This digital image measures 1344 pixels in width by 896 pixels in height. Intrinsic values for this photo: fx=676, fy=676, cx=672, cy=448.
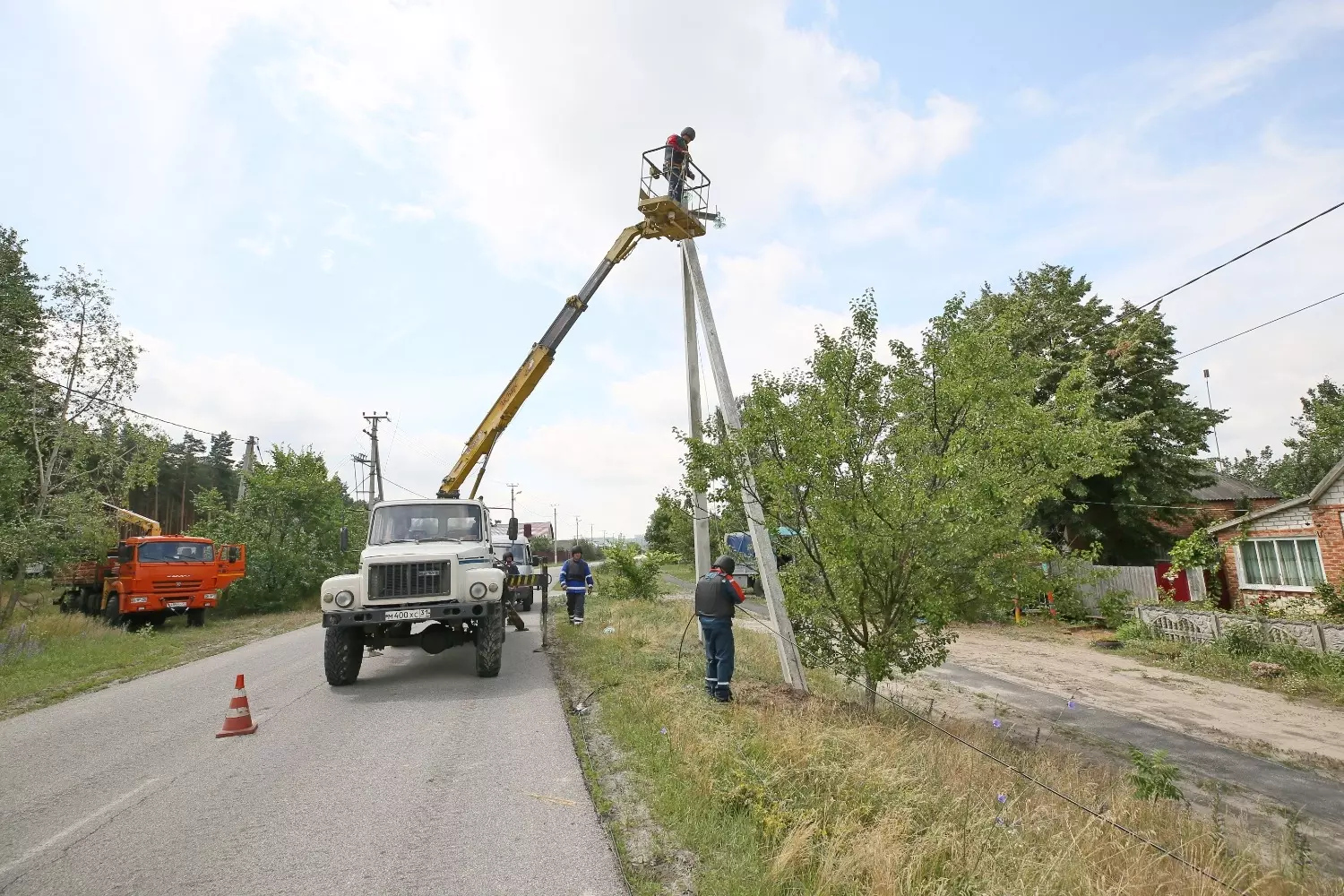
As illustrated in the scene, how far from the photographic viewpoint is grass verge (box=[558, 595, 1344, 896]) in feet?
11.3

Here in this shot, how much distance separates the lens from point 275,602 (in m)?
22.5

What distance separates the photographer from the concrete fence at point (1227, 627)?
1188 cm

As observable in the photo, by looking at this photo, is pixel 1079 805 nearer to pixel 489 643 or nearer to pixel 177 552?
pixel 489 643

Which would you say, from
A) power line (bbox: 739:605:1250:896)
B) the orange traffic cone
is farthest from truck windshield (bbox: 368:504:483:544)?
power line (bbox: 739:605:1250:896)

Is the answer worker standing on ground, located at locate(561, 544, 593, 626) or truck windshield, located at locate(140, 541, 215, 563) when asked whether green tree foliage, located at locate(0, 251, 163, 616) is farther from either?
worker standing on ground, located at locate(561, 544, 593, 626)

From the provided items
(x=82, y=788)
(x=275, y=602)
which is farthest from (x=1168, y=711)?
(x=275, y=602)

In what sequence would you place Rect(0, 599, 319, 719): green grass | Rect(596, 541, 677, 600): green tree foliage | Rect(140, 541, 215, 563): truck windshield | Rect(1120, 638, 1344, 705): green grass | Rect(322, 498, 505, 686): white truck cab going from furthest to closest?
Rect(596, 541, 677, 600): green tree foliage → Rect(140, 541, 215, 563): truck windshield → Rect(1120, 638, 1344, 705): green grass → Rect(0, 599, 319, 719): green grass → Rect(322, 498, 505, 686): white truck cab

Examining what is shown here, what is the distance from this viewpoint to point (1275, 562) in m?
16.3

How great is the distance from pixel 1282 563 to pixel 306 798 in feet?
67.7

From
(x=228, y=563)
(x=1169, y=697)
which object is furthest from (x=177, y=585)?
(x=1169, y=697)

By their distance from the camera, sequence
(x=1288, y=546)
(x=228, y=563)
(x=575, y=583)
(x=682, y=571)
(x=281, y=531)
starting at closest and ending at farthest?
1. (x=575, y=583)
2. (x=1288, y=546)
3. (x=228, y=563)
4. (x=281, y=531)
5. (x=682, y=571)

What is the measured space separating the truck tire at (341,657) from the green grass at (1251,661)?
46.4 ft

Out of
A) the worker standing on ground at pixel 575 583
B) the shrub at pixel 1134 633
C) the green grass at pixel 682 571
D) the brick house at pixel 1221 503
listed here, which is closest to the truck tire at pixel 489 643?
the worker standing on ground at pixel 575 583

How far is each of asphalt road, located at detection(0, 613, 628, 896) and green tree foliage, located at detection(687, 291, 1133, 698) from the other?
327 cm
